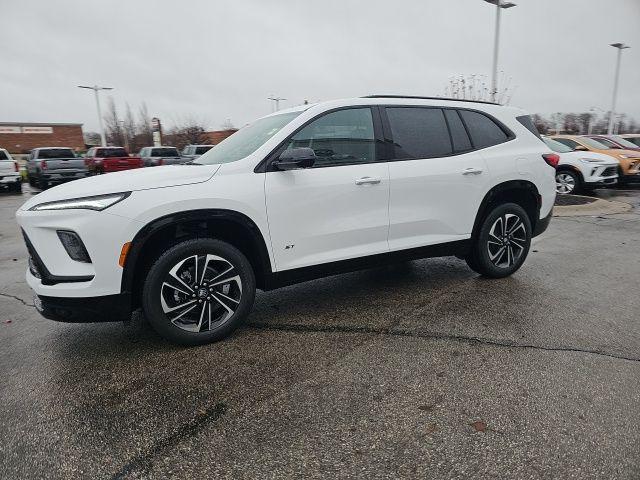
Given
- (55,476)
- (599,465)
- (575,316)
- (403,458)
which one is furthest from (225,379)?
(575,316)

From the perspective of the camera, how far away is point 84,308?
2.90m

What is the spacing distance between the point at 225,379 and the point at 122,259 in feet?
3.44

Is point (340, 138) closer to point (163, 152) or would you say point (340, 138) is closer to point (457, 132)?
point (457, 132)

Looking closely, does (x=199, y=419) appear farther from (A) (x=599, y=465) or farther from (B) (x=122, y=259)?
(A) (x=599, y=465)

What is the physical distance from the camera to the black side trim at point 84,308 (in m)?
2.89

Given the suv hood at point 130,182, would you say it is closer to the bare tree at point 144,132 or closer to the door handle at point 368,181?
the door handle at point 368,181

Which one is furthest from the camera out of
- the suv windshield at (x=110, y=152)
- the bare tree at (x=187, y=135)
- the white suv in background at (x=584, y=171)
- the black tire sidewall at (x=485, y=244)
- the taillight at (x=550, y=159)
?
the bare tree at (x=187, y=135)

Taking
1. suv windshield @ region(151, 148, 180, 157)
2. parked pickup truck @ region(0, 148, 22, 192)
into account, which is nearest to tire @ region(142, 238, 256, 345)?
parked pickup truck @ region(0, 148, 22, 192)

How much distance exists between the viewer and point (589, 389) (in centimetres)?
262

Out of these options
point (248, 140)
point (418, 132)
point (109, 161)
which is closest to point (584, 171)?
point (418, 132)

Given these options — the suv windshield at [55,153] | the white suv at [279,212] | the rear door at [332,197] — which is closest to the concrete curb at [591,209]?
the white suv at [279,212]

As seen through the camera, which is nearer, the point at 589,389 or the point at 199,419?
the point at 199,419

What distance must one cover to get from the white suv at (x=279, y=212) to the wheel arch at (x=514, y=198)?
2 cm

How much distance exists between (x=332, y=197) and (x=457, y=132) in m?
1.69
